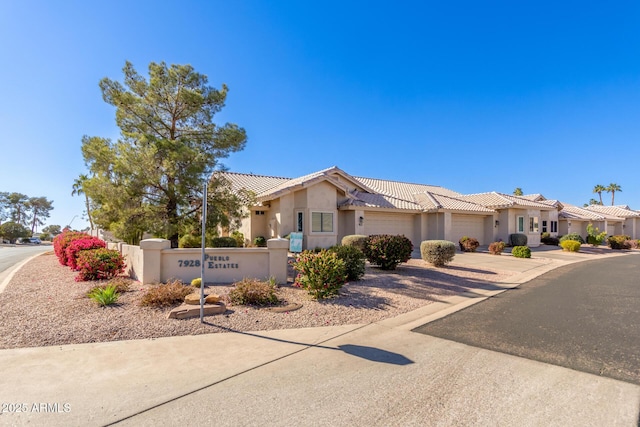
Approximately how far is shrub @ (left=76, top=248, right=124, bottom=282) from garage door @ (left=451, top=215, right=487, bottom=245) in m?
22.2

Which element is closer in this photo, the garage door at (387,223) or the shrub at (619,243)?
the garage door at (387,223)

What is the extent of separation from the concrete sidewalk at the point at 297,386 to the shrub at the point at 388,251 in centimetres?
700

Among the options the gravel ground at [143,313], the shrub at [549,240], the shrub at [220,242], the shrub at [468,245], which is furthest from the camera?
the shrub at [549,240]

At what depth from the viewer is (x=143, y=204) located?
13555 mm

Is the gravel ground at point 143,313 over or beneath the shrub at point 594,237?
beneath

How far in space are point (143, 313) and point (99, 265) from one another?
4.66m

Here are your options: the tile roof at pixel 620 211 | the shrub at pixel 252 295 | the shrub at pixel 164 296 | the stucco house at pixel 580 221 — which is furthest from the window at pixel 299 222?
the tile roof at pixel 620 211

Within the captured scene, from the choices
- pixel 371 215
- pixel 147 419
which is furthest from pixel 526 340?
pixel 371 215

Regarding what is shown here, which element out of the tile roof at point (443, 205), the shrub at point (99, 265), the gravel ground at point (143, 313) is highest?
the tile roof at point (443, 205)

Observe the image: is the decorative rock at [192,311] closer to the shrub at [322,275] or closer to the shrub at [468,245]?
the shrub at [322,275]

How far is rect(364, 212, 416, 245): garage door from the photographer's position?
74.0 feet

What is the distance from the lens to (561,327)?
6.34 meters

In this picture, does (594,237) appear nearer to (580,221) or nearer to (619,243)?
(619,243)

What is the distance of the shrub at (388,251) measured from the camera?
41.1 ft
